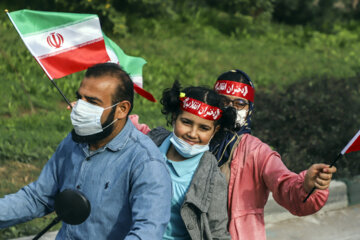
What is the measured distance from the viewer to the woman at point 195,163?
3197mm

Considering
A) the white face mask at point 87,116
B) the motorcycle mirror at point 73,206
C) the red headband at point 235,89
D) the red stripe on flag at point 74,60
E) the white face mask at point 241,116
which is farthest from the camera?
the red stripe on flag at point 74,60

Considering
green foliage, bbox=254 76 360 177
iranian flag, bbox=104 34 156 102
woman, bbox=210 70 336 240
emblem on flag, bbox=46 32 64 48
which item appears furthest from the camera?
green foliage, bbox=254 76 360 177

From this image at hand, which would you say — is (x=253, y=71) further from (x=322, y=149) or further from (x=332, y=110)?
(x=322, y=149)

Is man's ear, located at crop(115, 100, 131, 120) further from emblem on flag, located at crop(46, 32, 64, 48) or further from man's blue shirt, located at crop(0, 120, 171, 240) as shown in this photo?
emblem on flag, located at crop(46, 32, 64, 48)

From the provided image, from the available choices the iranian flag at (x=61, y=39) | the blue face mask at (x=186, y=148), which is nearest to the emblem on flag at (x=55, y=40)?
the iranian flag at (x=61, y=39)

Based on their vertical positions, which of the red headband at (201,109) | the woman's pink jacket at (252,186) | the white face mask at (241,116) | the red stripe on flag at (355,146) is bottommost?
the woman's pink jacket at (252,186)

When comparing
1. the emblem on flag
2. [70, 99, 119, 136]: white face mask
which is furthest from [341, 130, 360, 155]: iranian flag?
the emblem on flag

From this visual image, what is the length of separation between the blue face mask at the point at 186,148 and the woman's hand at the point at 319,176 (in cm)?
59

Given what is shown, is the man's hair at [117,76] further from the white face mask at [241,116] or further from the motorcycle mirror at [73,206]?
the white face mask at [241,116]

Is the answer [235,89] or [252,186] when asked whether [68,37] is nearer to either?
[235,89]

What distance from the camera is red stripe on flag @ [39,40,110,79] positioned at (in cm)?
436

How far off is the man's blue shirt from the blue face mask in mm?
610

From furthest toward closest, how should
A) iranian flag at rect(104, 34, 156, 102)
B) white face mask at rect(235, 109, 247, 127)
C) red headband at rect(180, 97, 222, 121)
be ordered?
iranian flag at rect(104, 34, 156, 102), white face mask at rect(235, 109, 247, 127), red headband at rect(180, 97, 222, 121)

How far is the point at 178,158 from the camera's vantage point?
3457 millimetres
